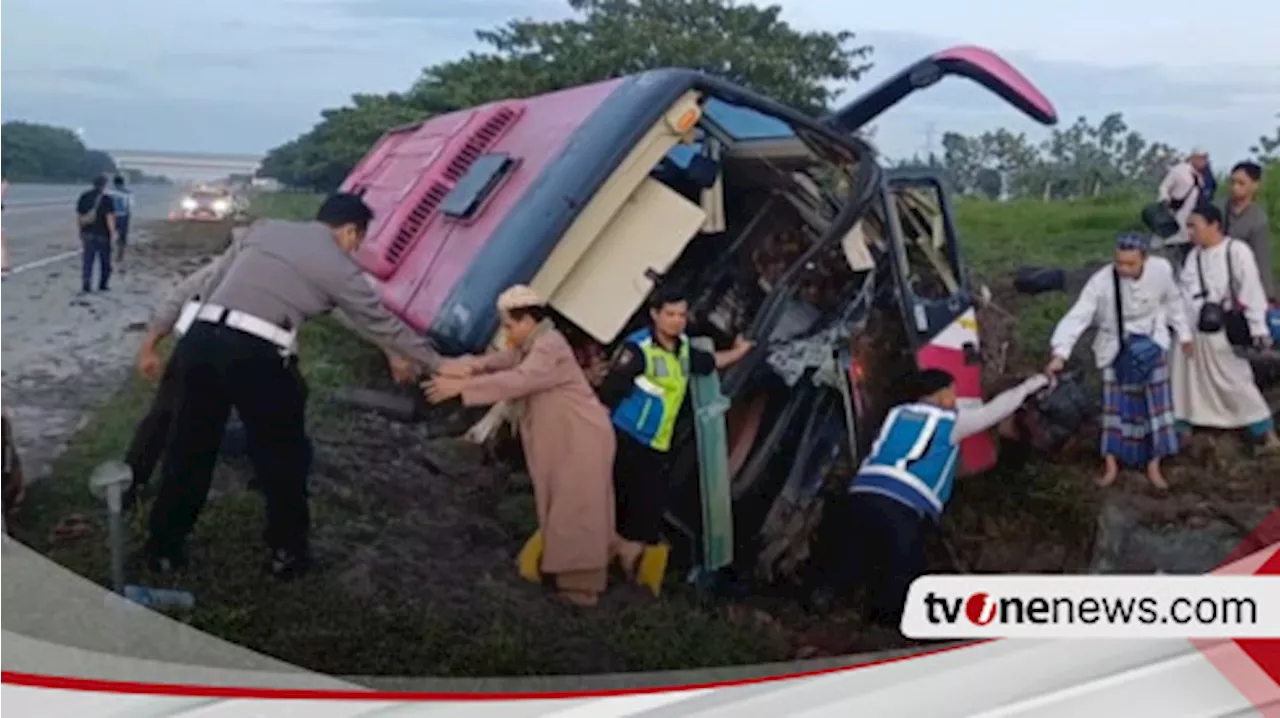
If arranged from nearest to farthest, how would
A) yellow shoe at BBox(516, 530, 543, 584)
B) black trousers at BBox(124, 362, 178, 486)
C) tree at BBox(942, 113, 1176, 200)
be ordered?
black trousers at BBox(124, 362, 178, 486) < yellow shoe at BBox(516, 530, 543, 584) < tree at BBox(942, 113, 1176, 200)

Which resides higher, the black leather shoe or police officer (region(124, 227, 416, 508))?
police officer (region(124, 227, 416, 508))

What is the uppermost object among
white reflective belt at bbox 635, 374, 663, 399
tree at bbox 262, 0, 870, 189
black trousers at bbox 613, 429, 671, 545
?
tree at bbox 262, 0, 870, 189

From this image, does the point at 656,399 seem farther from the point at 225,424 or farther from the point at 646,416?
the point at 225,424

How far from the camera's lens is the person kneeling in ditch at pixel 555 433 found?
1.80 metres

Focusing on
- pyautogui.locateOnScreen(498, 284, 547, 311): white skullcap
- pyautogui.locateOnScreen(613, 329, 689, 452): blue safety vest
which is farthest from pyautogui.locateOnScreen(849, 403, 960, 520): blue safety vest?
pyautogui.locateOnScreen(498, 284, 547, 311): white skullcap

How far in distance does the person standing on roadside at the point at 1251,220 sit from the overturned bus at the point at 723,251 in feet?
0.98

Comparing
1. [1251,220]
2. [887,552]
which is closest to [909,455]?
[887,552]

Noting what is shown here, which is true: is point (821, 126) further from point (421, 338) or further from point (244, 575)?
point (244, 575)

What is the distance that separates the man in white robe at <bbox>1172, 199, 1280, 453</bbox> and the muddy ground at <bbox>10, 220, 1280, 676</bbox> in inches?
6.7

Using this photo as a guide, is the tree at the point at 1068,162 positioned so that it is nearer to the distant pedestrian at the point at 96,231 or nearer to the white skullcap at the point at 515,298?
the white skullcap at the point at 515,298

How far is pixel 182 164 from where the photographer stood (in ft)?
6.07

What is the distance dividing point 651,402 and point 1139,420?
0.71m

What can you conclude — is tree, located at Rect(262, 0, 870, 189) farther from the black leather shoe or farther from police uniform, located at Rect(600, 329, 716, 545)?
the black leather shoe

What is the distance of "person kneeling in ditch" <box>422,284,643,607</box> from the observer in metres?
1.80
